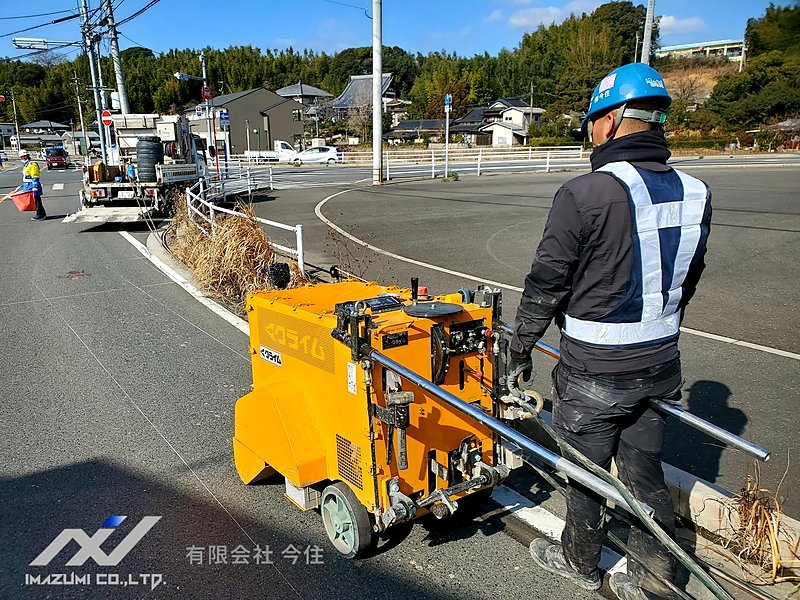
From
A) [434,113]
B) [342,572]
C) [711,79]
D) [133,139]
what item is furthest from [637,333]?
[711,79]

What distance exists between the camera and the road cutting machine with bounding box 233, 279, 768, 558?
276cm

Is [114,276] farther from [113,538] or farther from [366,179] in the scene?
[366,179]

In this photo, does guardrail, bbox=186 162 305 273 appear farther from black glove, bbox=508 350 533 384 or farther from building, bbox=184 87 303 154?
building, bbox=184 87 303 154

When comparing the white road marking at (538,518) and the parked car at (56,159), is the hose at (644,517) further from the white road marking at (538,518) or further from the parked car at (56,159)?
the parked car at (56,159)

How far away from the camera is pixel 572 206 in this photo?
2.36 m

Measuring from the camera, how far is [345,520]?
303cm

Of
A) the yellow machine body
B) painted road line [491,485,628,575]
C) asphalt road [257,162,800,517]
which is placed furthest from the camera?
asphalt road [257,162,800,517]

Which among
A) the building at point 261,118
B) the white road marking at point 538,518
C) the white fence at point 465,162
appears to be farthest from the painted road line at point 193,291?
the building at point 261,118

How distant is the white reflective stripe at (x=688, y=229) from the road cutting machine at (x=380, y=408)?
910 millimetres

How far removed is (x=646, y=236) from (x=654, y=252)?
8 centimetres

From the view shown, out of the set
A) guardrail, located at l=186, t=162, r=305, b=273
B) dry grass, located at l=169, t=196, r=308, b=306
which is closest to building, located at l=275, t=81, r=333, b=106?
guardrail, located at l=186, t=162, r=305, b=273

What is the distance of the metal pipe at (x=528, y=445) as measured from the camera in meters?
2.07

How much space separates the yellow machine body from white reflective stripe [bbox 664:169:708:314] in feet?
3.17

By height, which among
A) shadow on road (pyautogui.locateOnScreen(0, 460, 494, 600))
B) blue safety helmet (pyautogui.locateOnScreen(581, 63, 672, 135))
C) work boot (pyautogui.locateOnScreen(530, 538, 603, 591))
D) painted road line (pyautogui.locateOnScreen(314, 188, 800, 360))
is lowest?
shadow on road (pyautogui.locateOnScreen(0, 460, 494, 600))
